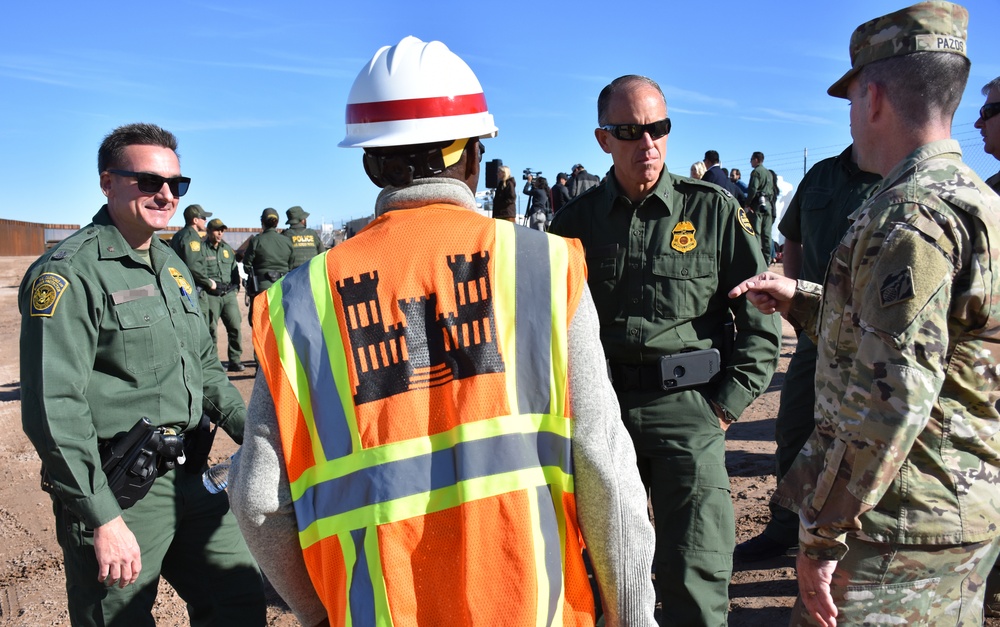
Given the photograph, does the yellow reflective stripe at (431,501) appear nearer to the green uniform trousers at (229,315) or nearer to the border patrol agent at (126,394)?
the border patrol agent at (126,394)

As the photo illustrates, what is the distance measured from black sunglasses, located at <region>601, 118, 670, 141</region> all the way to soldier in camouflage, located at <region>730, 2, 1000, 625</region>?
1091 millimetres

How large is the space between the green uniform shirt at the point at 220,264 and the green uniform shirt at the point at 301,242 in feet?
3.00

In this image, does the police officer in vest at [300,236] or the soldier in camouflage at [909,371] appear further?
the police officer in vest at [300,236]

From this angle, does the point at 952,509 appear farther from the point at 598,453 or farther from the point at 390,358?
the point at 390,358

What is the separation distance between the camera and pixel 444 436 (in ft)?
5.17

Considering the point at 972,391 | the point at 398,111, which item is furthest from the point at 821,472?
the point at 398,111

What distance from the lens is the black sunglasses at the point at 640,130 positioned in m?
3.15

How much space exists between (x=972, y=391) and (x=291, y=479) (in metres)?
1.64

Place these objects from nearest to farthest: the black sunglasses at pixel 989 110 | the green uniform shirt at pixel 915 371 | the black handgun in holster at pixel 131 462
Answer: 1. the green uniform shirt at pixel 915 371
2. the black handgun in holster at pixel 131 462
3. the black sunglasses at pixel 989 110

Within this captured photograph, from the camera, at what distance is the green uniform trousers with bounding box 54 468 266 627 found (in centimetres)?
Result: 266

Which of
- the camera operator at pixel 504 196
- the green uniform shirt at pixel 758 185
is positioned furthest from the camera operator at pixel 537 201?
the green uniform shirt at pixel 758 185

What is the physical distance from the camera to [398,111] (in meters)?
1.68

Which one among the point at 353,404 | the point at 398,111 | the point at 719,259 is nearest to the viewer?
the point at 353,404

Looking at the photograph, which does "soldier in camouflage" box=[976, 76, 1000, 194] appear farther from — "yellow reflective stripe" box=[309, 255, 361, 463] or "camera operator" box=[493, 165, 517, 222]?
"camera operator" box=[493, 165, 517, 222]
